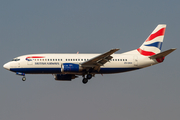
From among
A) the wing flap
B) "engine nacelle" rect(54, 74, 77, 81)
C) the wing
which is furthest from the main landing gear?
"engine nacelle" rect(54, 74, 77, 81)

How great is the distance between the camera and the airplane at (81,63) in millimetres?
51375

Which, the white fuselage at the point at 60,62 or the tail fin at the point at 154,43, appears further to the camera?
the tail fin at the point at 154,43

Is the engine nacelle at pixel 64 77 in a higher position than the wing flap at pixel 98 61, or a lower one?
lower

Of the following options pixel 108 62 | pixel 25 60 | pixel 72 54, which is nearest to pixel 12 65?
pixel 25 60

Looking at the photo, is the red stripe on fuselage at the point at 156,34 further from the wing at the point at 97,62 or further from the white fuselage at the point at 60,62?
the wing at the point at 97,62

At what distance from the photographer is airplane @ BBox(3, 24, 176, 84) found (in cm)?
→ 5138

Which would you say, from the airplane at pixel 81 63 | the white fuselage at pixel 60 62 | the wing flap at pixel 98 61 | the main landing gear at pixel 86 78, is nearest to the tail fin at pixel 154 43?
the airplane at pixel 81 63

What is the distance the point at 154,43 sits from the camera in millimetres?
56969

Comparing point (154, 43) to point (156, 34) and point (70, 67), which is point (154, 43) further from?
point (70, 67)

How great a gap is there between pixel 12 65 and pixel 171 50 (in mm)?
23886

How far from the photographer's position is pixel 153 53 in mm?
56031

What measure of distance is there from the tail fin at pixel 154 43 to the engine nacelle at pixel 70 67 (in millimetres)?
11239

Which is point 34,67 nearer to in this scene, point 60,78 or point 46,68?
point 46,68

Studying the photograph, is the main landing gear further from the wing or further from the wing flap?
the wing flap
